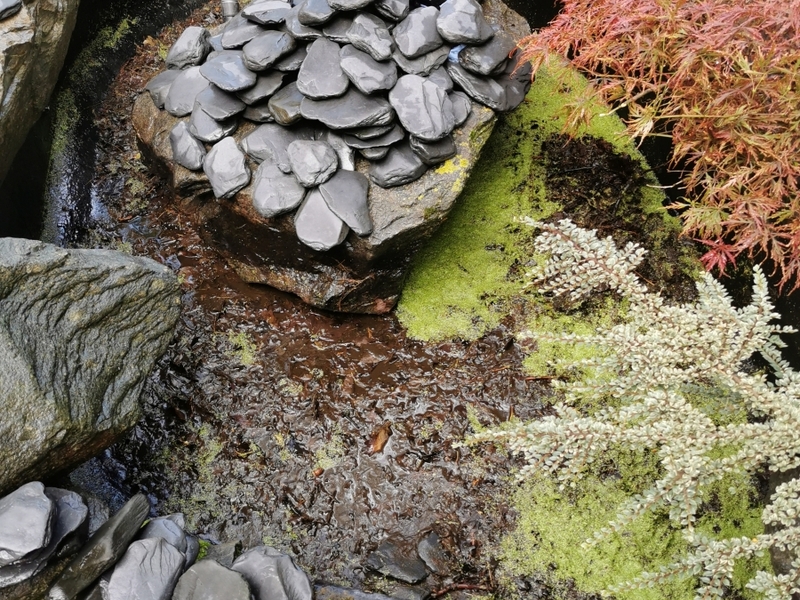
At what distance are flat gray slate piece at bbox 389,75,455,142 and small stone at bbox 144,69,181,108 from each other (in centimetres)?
107

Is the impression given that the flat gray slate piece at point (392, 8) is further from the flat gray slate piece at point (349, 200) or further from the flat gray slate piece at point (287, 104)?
the flat gray slate piece at point (349, 200)

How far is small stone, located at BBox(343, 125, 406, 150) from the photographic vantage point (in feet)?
7.57

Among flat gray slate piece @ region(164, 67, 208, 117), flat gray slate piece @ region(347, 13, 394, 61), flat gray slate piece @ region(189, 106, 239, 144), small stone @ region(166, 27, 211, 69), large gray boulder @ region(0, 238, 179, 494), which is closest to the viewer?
large gray boulder @ region(0, 238, 179, 494)

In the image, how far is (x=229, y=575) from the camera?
169 centimetres

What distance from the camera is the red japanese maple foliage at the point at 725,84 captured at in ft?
5.96

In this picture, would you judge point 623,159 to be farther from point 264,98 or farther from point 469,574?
point 469,574

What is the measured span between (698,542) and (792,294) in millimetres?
1102

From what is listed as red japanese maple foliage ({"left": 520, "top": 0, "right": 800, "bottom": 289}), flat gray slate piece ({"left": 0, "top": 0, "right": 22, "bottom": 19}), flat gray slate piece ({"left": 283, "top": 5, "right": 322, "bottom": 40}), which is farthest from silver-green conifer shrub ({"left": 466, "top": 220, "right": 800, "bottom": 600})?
flat gray slate piece ({"left": 0, "top": 0, "right": 22, "bottom": 19})

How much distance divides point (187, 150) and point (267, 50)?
1.71 ft

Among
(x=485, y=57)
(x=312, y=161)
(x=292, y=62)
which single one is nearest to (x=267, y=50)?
(x=292, y=62)

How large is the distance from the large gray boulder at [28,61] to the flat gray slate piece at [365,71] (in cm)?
125

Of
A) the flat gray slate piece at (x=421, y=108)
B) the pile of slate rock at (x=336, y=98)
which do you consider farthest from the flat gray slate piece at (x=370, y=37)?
the flat gray slate piece at (x=421, y=108)

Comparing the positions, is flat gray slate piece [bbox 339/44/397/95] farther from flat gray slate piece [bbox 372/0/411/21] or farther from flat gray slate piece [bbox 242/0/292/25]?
flat gray slate piece [bbox 242/0/292/25]

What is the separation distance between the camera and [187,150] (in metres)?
2.48
